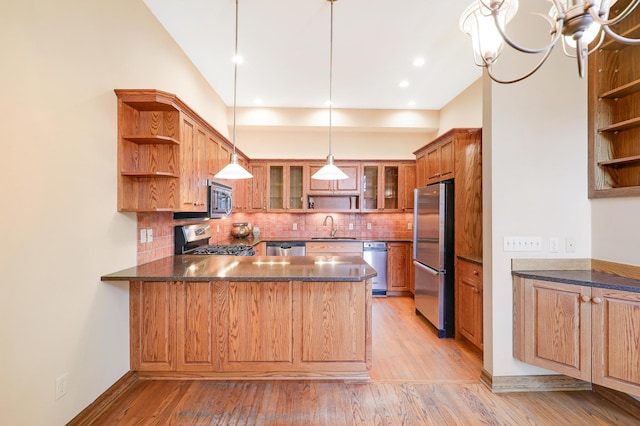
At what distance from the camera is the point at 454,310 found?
125 inches

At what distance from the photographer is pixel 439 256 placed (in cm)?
318

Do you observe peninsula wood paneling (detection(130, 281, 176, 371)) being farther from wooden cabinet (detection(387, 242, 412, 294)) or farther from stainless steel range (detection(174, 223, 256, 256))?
wooden cabinet (detection(387, 242, 412, 294))

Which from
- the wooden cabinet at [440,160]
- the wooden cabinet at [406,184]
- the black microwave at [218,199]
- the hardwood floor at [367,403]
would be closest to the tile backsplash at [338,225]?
the wooden cabinet at [406,184]

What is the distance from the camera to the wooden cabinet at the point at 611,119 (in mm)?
2096

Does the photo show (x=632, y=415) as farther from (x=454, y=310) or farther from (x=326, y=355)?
(x=326, y=355)

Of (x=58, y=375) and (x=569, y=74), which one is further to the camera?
(x=569, y=74)

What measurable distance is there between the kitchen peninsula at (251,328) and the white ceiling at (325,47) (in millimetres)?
2293

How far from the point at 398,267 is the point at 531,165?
2846 mm

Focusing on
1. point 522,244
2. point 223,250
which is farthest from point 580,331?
point 223,250

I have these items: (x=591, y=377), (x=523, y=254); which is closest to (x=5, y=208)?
(x=523, y=254)

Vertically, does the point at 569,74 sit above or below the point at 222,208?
above

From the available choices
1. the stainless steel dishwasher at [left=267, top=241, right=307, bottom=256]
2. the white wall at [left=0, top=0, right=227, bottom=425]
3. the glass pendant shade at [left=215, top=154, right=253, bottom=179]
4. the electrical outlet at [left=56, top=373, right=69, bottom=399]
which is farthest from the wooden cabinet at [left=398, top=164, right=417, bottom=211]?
the electrical outlet at [left=56, top=373, right=69, bottom=399]

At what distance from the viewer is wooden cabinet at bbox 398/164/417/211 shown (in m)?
5.02

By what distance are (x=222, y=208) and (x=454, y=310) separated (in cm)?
300
